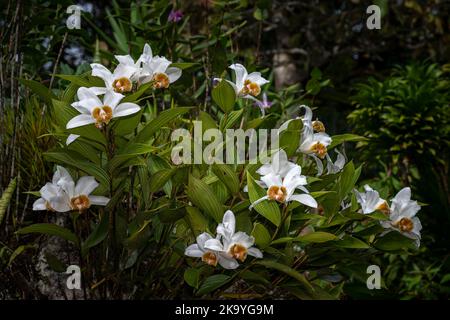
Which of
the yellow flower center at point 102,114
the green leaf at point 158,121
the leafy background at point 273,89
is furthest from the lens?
the leafy background at point 273,89

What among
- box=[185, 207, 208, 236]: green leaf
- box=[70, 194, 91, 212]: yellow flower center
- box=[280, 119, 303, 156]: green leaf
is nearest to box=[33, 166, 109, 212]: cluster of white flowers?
box=[70, 194, 91, 212]: yellow flower center

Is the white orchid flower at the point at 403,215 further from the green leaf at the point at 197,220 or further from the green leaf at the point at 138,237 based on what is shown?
A: the green leaf at the point at 138,237

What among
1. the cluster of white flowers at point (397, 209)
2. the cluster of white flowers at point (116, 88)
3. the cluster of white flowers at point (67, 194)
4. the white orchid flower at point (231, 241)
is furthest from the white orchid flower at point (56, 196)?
the cluster of white flowers at point (397, 209)

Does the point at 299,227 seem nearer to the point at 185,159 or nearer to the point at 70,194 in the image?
the point at 185,159

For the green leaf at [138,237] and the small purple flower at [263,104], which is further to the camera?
the small purple flower at [263,104]

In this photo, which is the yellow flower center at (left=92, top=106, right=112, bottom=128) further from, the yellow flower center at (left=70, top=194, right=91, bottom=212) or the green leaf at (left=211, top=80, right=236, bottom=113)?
the green leaf at (left=211, top=80, right=236, bottom=113)
